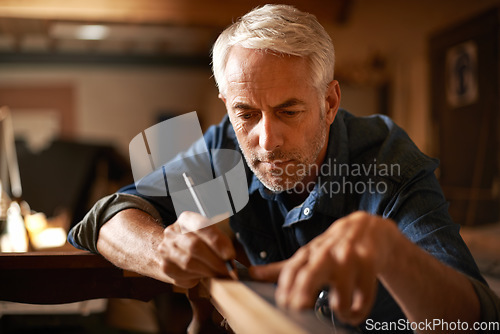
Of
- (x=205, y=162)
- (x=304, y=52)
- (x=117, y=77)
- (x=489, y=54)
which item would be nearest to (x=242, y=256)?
(x=205, y=162)

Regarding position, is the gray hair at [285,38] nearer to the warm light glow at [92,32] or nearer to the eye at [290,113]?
the eye at [290,113]

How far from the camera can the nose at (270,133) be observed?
1.08 metres

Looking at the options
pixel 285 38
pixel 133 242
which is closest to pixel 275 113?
pixel 285 38

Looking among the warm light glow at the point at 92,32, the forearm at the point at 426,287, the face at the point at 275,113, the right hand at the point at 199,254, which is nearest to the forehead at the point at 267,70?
the face at the point at 275,113

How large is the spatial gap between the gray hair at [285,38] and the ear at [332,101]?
5 centimetres

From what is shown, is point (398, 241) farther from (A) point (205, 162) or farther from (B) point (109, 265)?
(A) point (205, 162)

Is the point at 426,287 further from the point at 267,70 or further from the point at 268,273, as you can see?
the point at 267,70

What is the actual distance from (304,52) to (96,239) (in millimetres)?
675

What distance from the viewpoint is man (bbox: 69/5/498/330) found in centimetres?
77

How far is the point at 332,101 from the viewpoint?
126 cm

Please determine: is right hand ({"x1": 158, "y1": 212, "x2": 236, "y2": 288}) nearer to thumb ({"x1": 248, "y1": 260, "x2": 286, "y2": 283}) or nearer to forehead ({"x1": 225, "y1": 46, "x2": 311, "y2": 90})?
thumb ({"x1": 248, "y1": 260, "x2": 286, "y2": 283})

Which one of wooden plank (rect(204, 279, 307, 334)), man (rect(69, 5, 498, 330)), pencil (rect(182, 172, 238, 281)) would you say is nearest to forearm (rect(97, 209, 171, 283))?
man (rect(69, 5, 498, 330))

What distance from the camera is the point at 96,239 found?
110cm

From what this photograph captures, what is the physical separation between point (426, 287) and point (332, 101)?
2.16 feet
